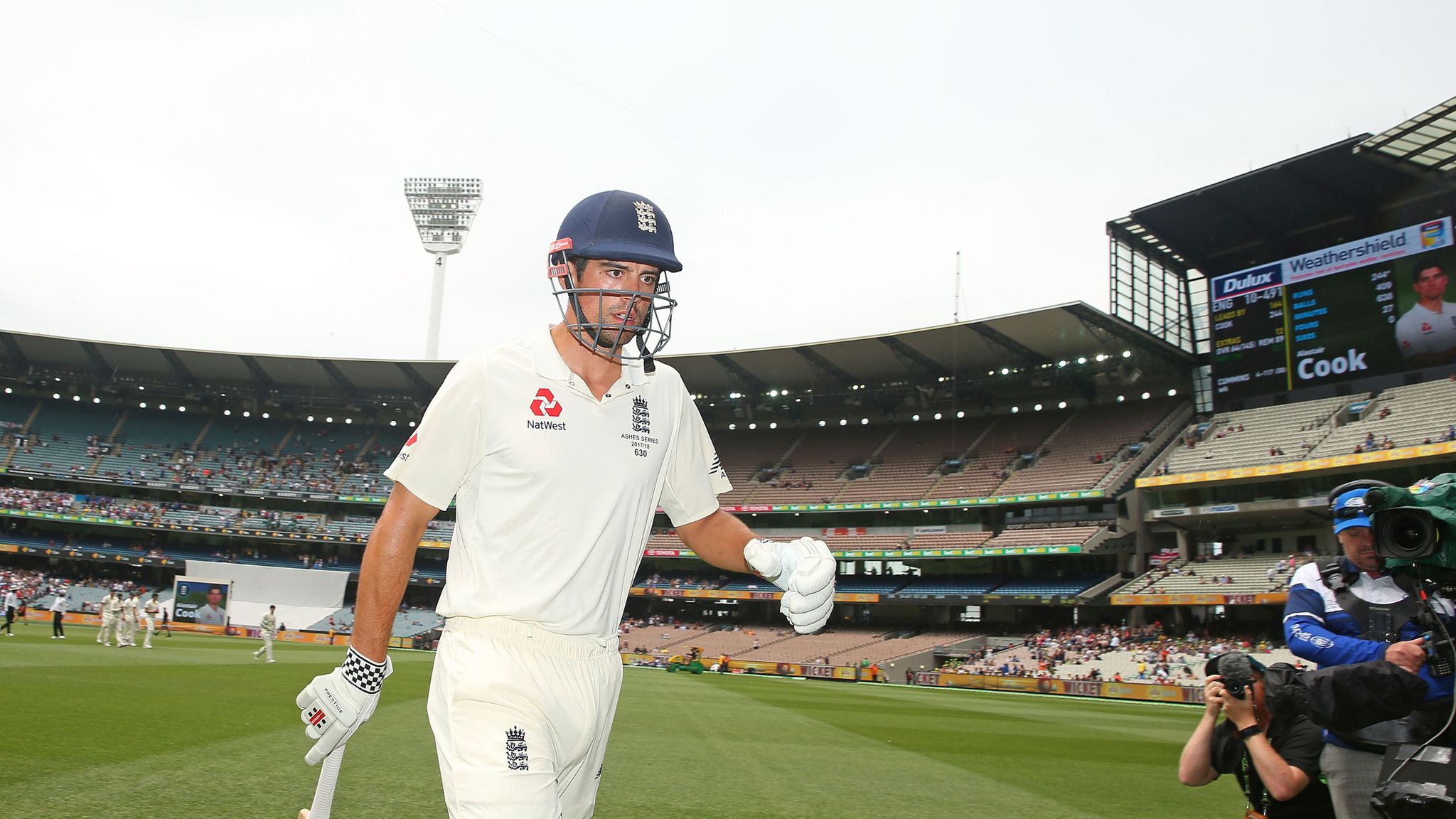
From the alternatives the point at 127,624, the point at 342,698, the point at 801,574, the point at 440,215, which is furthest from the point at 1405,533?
the point at 440,215

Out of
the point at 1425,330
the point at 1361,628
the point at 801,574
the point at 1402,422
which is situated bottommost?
the point at 1361,628

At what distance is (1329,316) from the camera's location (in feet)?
→ 113

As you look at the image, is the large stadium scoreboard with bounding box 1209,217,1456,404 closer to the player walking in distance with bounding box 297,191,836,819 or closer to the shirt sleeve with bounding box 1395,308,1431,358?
the shirt sleeve with bounding box 1395,308,1431,358

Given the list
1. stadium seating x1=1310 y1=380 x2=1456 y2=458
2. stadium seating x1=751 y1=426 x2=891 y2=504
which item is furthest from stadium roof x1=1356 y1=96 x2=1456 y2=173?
stadium seating x1=751 y1=426 x2=891 y2=504

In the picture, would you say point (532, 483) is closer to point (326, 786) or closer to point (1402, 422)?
point (326, 786)

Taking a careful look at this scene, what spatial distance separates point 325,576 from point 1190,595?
135ft

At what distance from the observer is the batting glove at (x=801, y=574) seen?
9.78 feet

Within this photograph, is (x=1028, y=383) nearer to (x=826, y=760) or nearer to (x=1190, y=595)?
(x=1190, y=595)

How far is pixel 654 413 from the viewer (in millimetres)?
3211

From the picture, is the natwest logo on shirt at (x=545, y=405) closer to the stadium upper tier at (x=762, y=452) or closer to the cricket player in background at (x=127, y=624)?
the cricket player in background at (x=127, y=624)

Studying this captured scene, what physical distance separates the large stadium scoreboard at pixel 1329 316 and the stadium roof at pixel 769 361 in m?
3.89

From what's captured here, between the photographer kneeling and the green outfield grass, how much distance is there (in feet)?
12.9

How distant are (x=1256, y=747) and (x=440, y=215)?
66.4 meters

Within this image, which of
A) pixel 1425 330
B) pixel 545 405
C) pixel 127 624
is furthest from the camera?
pixel 1425 330
